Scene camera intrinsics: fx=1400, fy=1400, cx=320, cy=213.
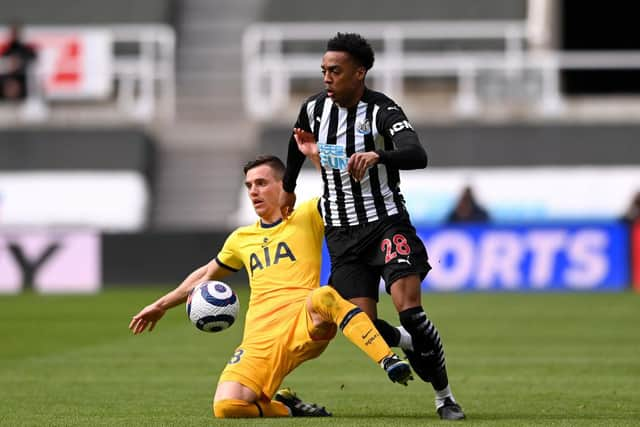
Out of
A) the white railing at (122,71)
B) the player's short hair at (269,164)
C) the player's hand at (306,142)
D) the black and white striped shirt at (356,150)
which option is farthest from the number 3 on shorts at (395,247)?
the white railing at (122,71)

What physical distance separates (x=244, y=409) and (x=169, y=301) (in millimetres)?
871

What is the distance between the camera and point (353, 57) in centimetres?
809

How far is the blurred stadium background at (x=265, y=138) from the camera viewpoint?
2244cm

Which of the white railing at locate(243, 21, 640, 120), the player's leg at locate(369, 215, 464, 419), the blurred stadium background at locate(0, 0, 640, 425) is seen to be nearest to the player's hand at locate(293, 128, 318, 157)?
the player's leg at locate(369, 215, 464, 419)

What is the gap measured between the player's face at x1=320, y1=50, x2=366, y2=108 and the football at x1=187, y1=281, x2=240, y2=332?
1393mm

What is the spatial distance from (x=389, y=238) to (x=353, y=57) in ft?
3.50

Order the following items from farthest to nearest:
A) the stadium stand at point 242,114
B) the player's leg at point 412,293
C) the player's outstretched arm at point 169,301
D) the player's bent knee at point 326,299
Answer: the stadium stand at point 242,114, the player's outstretched arm at point 169,301, the player's leg at point 412,293, the player's bent knee at point 326,299

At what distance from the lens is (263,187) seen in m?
8.70

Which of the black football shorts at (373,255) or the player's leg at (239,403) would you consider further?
the player's leg at (239,403)

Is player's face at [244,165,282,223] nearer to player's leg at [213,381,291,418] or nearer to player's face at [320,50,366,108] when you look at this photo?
player's face at [320,50,366,108]

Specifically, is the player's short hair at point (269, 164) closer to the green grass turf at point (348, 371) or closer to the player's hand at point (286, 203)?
the player's hand at point (286, 203)

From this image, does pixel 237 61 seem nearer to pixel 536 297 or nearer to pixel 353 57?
pixel 536 297

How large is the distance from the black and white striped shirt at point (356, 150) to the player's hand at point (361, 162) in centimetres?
43

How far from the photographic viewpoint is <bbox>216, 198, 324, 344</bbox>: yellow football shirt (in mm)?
8586
